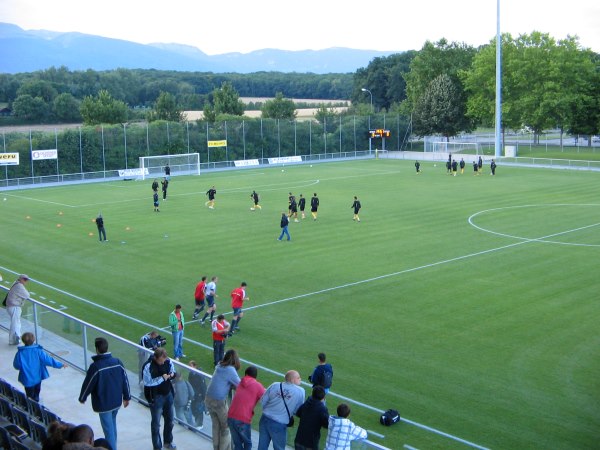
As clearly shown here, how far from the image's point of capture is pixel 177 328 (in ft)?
55.3

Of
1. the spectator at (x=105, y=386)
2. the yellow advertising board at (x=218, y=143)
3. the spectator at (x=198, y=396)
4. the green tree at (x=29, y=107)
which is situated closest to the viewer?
the spectator at (x=105, y=386)

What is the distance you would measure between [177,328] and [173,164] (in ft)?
165

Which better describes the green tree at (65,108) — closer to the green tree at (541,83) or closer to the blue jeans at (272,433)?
the green tree at (541,83)

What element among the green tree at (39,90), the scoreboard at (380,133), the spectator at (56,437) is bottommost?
the spectator at (56,437)

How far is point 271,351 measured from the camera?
17.7 m

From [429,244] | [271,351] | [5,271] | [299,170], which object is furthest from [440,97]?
[271,351]

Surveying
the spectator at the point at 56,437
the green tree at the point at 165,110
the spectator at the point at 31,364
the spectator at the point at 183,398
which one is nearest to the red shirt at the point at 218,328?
the spectator at the point at 183,398

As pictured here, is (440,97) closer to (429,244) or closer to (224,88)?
(224,88)

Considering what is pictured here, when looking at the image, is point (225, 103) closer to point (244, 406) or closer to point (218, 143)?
point (218, 143)

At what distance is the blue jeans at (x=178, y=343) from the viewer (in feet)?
55.7

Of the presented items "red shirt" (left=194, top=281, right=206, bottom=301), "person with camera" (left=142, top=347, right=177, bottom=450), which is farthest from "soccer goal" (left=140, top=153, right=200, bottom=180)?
"person with camera" (left=142, top=347, right=177, bottom=450)

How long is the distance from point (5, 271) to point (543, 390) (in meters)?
20.4

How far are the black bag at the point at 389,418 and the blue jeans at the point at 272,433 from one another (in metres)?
4.28

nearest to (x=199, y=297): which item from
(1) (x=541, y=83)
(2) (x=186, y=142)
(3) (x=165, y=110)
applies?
(2) (x=186, y=142)
